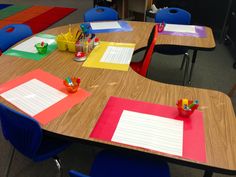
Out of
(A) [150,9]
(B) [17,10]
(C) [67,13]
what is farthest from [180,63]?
(B) [17,10]

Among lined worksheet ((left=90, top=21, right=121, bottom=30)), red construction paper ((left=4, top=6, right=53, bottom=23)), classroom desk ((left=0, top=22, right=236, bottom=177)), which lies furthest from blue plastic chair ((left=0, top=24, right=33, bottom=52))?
red construction paper ((left=4, top=6, right=53, bottom=23))

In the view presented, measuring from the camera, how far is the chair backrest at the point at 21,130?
0.95 meters

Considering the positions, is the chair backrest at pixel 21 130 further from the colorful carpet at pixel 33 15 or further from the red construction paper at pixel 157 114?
the colorful carpet at pixel 33 15

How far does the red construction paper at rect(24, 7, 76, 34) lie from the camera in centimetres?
427

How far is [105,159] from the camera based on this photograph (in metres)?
1.12

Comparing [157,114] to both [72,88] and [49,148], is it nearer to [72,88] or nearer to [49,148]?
[72,88]

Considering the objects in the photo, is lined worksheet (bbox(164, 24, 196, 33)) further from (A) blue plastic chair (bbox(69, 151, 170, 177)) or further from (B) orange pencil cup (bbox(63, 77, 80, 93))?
(A) blue plastic chair (bbox(69, 151, 170, 177))

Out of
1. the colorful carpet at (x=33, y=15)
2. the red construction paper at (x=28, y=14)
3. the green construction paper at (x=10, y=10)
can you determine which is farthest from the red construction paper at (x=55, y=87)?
the green construction paper at (x=10, y=10)

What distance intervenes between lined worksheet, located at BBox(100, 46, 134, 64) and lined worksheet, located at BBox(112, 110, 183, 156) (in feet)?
1.73

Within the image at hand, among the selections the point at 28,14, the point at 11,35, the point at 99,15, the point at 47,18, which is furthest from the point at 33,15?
the point at 11,35

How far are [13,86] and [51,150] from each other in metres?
0.40

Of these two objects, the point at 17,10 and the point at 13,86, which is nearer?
the point at 13,86

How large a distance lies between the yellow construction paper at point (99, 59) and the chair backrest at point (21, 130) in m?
0.56

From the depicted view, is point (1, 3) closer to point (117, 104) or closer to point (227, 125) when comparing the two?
point (117, 104)
